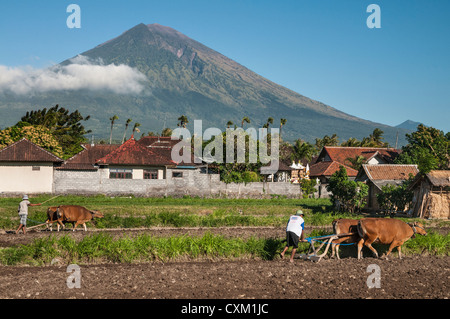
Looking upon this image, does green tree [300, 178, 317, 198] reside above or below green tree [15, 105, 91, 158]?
below

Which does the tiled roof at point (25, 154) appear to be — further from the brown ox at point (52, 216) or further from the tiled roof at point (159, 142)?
the brown ox at point (52, 216)

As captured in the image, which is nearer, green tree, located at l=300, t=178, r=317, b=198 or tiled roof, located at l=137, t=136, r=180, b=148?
green tree, located at l=300, t=178, r=317, b=198

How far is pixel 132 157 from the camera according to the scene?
4019cm

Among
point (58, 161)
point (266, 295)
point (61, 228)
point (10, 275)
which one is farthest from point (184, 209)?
point (266, 295)

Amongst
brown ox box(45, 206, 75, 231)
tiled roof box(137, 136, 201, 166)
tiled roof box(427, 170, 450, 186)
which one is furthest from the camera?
tiled roof box(137, 136, 201, 166)

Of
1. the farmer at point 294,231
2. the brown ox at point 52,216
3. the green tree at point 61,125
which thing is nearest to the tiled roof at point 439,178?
the farmer at point 294,231

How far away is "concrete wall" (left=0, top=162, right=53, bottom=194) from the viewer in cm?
3887

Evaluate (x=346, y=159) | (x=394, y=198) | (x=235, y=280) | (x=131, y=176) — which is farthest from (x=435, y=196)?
(x=346, y=159)

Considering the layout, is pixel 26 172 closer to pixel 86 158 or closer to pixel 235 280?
pixel 86 158

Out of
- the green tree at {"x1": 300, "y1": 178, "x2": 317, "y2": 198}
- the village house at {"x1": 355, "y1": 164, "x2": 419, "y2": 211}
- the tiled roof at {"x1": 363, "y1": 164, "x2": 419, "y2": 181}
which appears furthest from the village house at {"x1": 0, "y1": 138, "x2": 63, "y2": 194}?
the tiled roof at {"x1": 363, "y1": 164, "x2": 419, "y2": 181}

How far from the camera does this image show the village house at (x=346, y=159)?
5341 centimetres

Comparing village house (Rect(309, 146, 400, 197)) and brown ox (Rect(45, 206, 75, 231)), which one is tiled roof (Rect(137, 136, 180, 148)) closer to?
village house (Rect(309, 146, 400, 197))

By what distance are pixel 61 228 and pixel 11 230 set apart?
1933 mm

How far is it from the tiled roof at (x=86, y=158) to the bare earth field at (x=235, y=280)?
27.4 meters
